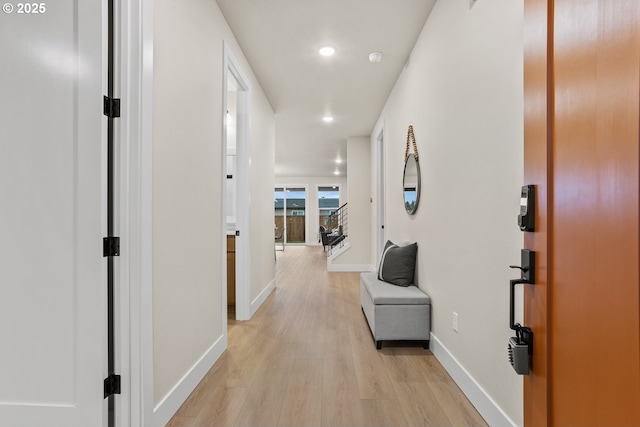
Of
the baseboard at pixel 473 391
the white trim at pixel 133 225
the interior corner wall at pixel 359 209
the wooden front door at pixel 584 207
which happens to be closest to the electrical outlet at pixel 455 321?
the baseboard at pixel 473 391

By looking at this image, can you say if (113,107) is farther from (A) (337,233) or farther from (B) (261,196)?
(A) (337,233)

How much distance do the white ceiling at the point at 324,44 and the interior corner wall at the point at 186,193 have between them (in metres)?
0.38

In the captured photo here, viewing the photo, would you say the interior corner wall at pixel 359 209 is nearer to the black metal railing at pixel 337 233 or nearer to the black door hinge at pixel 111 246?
the black metal railing at pixel 337 233

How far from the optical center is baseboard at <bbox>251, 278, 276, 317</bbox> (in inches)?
142

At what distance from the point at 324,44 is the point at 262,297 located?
292cm

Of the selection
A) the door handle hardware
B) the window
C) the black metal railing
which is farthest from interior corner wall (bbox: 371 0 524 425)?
the window

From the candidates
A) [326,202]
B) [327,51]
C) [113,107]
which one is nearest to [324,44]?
[327,51]

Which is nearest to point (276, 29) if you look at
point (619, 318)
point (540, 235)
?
point (540, 235)

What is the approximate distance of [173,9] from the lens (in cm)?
184

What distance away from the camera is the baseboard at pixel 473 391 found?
155 cm

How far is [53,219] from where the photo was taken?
4.75ft

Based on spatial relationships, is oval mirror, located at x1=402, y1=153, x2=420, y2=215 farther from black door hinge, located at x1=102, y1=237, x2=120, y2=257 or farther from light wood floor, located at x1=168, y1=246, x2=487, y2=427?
black door hinge, located at x1=102, y1=237, x2=120, y2=257

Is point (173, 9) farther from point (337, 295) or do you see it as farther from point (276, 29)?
point (337, 295)

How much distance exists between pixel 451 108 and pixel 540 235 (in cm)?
146
